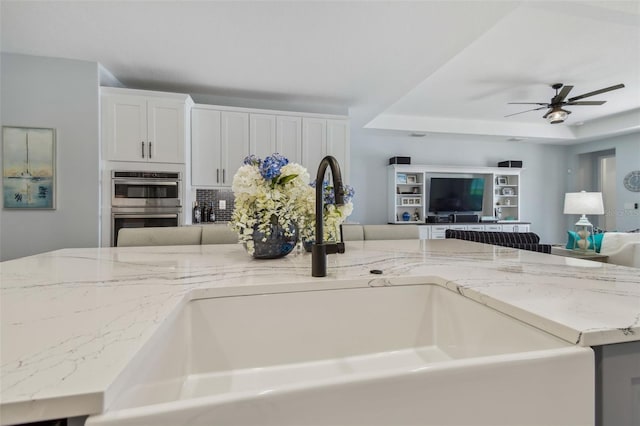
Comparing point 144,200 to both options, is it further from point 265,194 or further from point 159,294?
point 159,294

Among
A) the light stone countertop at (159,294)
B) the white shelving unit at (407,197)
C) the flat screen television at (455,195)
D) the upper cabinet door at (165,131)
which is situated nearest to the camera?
the light stone countertop at (159,294)

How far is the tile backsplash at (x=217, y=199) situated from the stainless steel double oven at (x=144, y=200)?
0.71 meters

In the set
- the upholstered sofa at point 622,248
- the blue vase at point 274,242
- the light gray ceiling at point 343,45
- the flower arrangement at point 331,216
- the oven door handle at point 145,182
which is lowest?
the upholstered sofa at point 622,248

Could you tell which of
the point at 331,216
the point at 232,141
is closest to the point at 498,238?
the point at 331,216

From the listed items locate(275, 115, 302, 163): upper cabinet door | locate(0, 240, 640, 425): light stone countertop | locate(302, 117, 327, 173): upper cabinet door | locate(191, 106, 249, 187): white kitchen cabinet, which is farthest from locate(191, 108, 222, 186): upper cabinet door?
locate(0, 240, 640, 425): light stone countertop

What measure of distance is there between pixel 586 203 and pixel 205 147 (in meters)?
5.21

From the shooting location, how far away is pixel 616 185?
19.3ft

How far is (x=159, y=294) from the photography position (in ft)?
2.39

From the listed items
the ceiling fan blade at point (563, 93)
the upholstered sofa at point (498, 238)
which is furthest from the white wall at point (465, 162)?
the upholstered sofa at point (498, 238)

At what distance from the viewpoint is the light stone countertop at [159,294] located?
0.37 metres

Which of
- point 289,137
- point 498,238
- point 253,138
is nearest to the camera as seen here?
point 498,238

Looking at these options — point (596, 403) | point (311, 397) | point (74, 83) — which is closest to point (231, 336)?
point (311, 397)

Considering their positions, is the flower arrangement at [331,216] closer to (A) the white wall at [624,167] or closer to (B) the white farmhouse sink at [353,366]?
(B) the white farmhouse sink at [353,366]

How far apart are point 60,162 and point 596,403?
4074 mm
